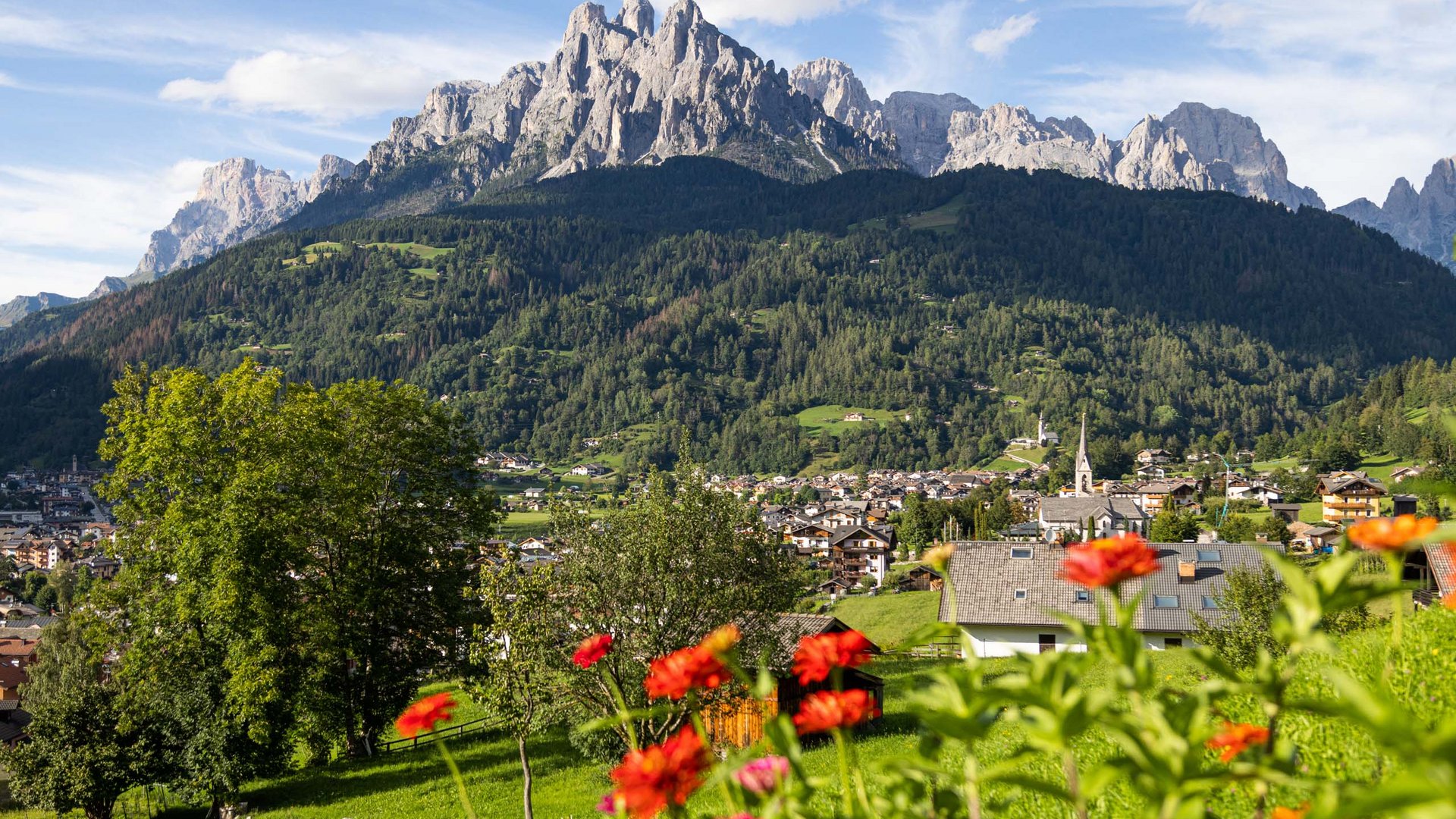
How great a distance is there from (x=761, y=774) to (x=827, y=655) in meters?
0.52

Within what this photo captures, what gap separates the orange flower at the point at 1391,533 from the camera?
8.25ft

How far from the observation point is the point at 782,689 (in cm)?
2641

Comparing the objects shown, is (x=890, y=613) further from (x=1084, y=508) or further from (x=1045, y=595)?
(x=1084, y=508)

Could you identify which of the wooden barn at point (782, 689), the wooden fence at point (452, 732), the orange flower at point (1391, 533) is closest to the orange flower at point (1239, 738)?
the orange flower at point (1391, 533)

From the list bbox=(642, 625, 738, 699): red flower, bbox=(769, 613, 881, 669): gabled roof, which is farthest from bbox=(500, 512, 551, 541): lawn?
bbox=(642, 625, 738, 699): red flower

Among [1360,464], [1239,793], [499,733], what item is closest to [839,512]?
[1360,464]

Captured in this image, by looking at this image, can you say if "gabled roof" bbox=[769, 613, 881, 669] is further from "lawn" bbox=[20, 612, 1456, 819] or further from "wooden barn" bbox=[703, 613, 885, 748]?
"lawn" bbox=[20, 612, 1456, 819]

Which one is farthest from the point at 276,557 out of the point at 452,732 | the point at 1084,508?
the point at 1084,508

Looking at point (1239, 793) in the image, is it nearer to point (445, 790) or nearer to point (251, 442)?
point (445, 790)

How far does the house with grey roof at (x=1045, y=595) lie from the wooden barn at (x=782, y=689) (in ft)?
54.2

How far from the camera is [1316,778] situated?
2.55 m

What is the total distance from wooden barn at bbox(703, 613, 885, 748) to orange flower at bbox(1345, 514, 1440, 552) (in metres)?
16.4

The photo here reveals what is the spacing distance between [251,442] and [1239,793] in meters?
27.4

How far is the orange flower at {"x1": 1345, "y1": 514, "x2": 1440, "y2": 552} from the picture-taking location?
8.25 ft
